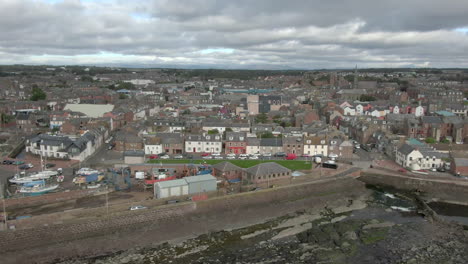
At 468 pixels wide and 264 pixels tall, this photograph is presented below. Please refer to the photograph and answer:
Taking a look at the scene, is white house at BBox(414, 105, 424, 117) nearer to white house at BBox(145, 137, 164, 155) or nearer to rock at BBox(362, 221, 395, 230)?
rock at BBox(362, 221, 395, 230)

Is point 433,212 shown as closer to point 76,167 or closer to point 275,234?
point 275,234

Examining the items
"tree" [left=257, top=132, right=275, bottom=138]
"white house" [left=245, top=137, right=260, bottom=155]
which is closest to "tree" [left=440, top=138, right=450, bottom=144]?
"tree" [left=257, top=132, right=275, bottom=138]

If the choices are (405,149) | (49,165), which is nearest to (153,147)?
(49,165)

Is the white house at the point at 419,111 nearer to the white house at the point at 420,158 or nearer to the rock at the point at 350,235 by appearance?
the white house at the point at 420,158

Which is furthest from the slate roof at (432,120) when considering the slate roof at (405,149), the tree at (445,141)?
the slate roof at (405,149)

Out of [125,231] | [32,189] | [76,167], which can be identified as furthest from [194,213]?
[76,167]
